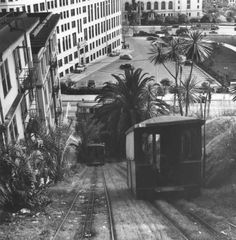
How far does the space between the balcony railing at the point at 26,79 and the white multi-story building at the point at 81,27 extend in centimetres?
4016

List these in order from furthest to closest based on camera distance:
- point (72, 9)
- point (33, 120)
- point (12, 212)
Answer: point (72, 9)
point (33, 120)
point (12, 212)

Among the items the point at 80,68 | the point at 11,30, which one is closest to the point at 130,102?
the point at 11,30

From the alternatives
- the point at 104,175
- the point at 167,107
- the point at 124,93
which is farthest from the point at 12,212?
the point at 167,107

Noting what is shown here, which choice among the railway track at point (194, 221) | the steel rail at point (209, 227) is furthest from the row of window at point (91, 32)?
the steel rail at point (209, 227)

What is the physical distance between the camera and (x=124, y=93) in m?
35.8

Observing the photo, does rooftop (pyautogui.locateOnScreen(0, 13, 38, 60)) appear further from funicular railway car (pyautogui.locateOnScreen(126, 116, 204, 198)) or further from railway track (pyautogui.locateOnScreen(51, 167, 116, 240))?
railway track (pyautogui.locateOnScreen(51, 167, 116, 240))

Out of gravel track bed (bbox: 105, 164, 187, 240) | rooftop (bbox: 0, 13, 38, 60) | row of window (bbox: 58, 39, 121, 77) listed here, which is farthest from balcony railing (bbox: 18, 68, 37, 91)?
row of window (bbox: 58, 39, 121, 77)

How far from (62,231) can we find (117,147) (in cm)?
2340

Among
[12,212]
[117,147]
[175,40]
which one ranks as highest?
[175,40]

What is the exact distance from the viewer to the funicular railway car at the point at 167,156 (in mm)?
17953

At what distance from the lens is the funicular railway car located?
1795cm

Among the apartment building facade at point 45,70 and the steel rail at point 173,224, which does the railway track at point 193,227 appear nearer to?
the steel rail at point 173,224

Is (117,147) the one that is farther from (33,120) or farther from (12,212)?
(12,212)

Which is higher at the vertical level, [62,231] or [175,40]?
[175,40]
